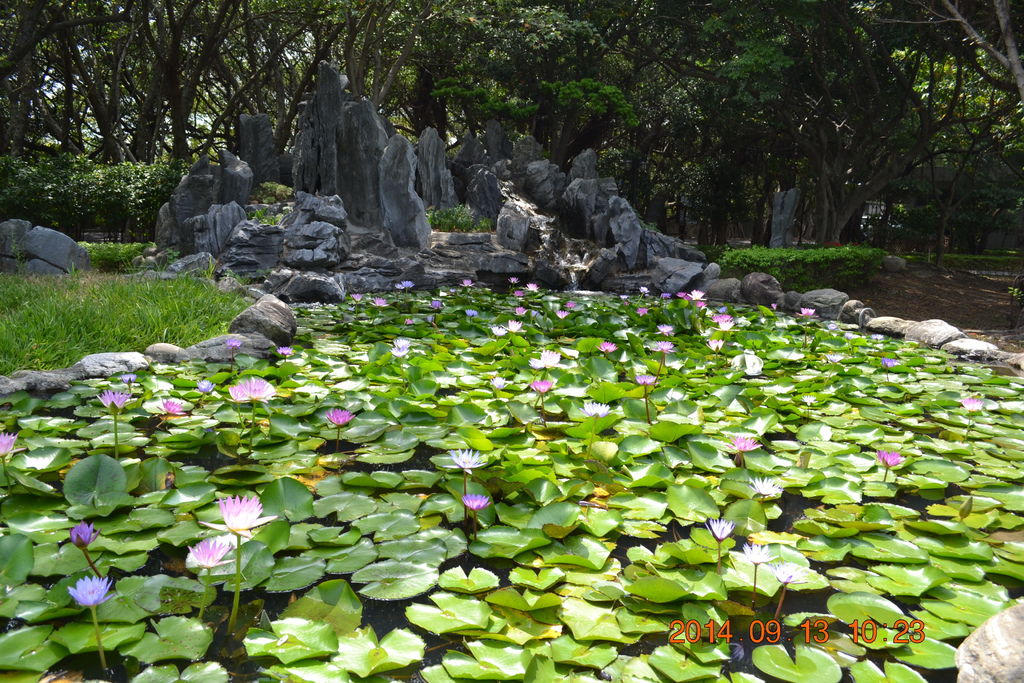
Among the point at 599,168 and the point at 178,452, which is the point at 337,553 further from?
the point at 599,168

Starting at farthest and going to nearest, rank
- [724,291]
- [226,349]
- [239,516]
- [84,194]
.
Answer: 1. [84,194]
2. [724,291]
3. [226,349]
4. [239,516]

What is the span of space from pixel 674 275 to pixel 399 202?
504 centimetres

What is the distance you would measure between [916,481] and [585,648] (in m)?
1.81

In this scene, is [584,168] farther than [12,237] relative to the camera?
Yes

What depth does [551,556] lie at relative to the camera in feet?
6.48

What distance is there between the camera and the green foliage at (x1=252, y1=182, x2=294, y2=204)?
44.2 ft

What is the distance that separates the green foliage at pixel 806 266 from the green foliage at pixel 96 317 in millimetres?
8721

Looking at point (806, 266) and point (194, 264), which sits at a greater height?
point (806, 266)

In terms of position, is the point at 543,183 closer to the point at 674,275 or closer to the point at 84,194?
the point at 674,275

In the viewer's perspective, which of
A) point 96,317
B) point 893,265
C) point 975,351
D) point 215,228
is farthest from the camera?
point 893,265

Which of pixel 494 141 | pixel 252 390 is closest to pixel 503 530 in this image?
pixel 252 390

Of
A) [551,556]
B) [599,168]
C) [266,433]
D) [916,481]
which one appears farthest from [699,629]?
[599,168]

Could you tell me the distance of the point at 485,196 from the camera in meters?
14.6

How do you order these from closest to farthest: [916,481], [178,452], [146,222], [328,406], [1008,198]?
1. [916,481]
2. [178,452]
3. [328,406]
4. [146,222]
5. [1008,198]
